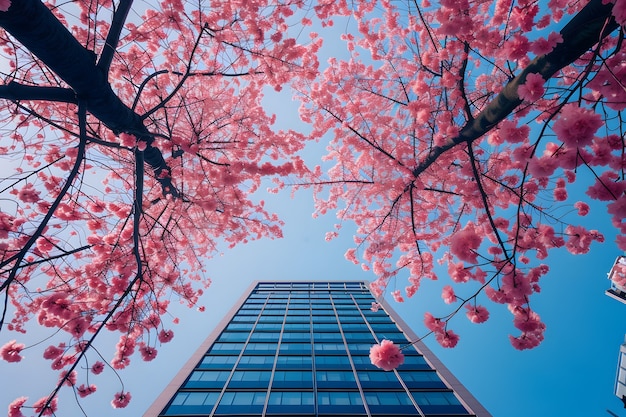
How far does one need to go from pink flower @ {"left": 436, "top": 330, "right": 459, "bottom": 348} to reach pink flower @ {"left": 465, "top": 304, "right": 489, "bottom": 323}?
0.38 metres

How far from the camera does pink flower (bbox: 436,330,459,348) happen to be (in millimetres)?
3551

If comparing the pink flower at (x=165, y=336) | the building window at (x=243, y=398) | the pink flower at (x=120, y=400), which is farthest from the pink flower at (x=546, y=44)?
the building window at (x=243, y=398)

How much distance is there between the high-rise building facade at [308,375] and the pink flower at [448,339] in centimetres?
1569

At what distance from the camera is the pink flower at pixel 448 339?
140 inches

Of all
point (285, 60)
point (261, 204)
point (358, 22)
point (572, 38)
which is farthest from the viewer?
point (261, 204)

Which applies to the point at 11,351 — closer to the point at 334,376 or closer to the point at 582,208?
the point at 582,208

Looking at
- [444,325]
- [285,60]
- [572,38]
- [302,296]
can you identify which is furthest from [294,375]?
[572,38]

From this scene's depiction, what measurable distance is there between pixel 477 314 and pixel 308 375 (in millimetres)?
18618

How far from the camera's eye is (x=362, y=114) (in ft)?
18.6

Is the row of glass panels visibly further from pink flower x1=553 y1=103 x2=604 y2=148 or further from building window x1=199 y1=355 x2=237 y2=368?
pink flower x1=553 y1=103 x2=604 y2=148

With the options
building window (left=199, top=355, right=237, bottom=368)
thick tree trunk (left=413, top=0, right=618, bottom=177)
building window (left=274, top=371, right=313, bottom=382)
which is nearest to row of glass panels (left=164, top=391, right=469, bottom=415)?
building window (left=274, top=371, right=313, bottom=382)

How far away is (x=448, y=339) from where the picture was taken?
3.59m

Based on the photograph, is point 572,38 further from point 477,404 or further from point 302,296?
point 302,296

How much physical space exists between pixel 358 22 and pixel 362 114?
2.35 metres
